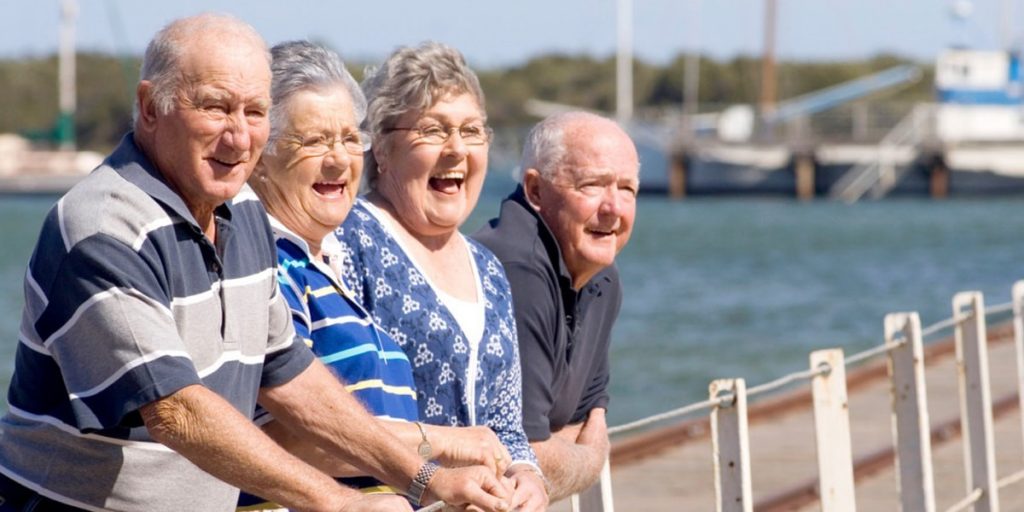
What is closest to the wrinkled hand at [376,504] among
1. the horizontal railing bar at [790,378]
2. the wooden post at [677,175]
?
the horizontal railing bar at [790,378]

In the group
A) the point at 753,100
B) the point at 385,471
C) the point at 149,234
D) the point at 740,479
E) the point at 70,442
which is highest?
the point at 149,234

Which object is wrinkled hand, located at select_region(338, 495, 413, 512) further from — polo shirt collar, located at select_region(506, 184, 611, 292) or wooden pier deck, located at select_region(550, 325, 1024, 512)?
wooden pier deck, located at select_region(550, 325, 1024, 512)

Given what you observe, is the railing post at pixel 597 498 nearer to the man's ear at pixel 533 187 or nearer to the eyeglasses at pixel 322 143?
the man's ear at pixel 533 187

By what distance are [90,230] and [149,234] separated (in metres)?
0.09

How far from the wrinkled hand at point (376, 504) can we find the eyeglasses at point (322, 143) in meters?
0.67

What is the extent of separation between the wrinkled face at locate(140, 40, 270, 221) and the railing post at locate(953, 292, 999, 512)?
373cm

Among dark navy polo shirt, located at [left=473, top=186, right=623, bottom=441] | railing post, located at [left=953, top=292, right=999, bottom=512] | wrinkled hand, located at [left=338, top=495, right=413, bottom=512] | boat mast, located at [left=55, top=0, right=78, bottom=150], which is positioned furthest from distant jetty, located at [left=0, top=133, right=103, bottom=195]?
wrinkled hand, located at [left=338, top=495, right=413, bottom=512]

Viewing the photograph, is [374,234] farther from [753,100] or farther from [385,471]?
[753,100]

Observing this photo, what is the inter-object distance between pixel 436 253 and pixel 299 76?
1.51ft

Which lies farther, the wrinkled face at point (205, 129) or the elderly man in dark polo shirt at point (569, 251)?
the elderly man in dark polo shirt at point (569, 251)

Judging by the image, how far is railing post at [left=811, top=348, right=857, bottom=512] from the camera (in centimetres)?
429

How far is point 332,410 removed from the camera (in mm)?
2590

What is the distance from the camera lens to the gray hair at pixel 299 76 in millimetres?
2812

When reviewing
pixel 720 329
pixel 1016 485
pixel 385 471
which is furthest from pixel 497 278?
pixel 720 329
